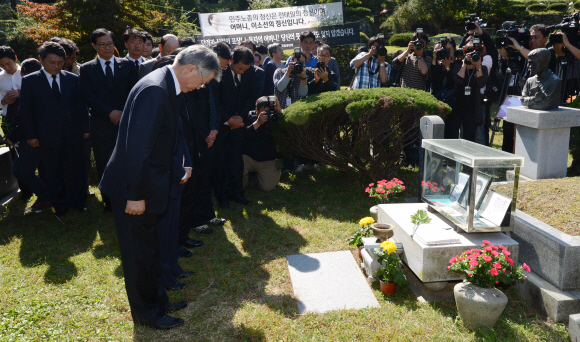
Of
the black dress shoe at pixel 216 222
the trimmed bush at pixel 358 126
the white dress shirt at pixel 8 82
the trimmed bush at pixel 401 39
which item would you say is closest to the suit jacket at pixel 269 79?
the trimmed bush at pixel 358 126

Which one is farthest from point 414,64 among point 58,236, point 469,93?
point 58,236

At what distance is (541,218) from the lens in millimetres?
3785

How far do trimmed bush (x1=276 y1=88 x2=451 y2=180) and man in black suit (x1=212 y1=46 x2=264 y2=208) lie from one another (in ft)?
1.85

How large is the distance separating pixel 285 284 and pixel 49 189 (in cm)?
362

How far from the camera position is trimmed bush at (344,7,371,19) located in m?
27.8

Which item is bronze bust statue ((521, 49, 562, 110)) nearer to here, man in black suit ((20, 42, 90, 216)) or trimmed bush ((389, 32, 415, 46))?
man in black suit ((20, 42, 90, 216))

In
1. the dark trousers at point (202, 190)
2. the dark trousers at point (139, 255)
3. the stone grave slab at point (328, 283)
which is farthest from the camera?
the dark trousers at point (202, 190)

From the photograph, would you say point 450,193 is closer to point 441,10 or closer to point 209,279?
point 209,279

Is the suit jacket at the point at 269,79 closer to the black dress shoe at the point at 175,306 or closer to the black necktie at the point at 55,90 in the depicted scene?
the black necktie at the point at 55,90

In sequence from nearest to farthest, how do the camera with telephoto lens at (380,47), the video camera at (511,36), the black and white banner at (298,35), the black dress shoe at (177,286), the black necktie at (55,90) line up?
the black dress shoe at (177,286) < the black necktie at (55,90) < the camera with telephoto lens at (380,47) < the video camera at (511,36) < the black and white banner at (298,35)

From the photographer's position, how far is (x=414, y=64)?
6.89 metres

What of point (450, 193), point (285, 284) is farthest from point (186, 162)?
point (450, 193)

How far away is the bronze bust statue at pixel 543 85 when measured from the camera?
488 centimetres

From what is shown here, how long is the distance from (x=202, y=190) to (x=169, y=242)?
1.32 m
